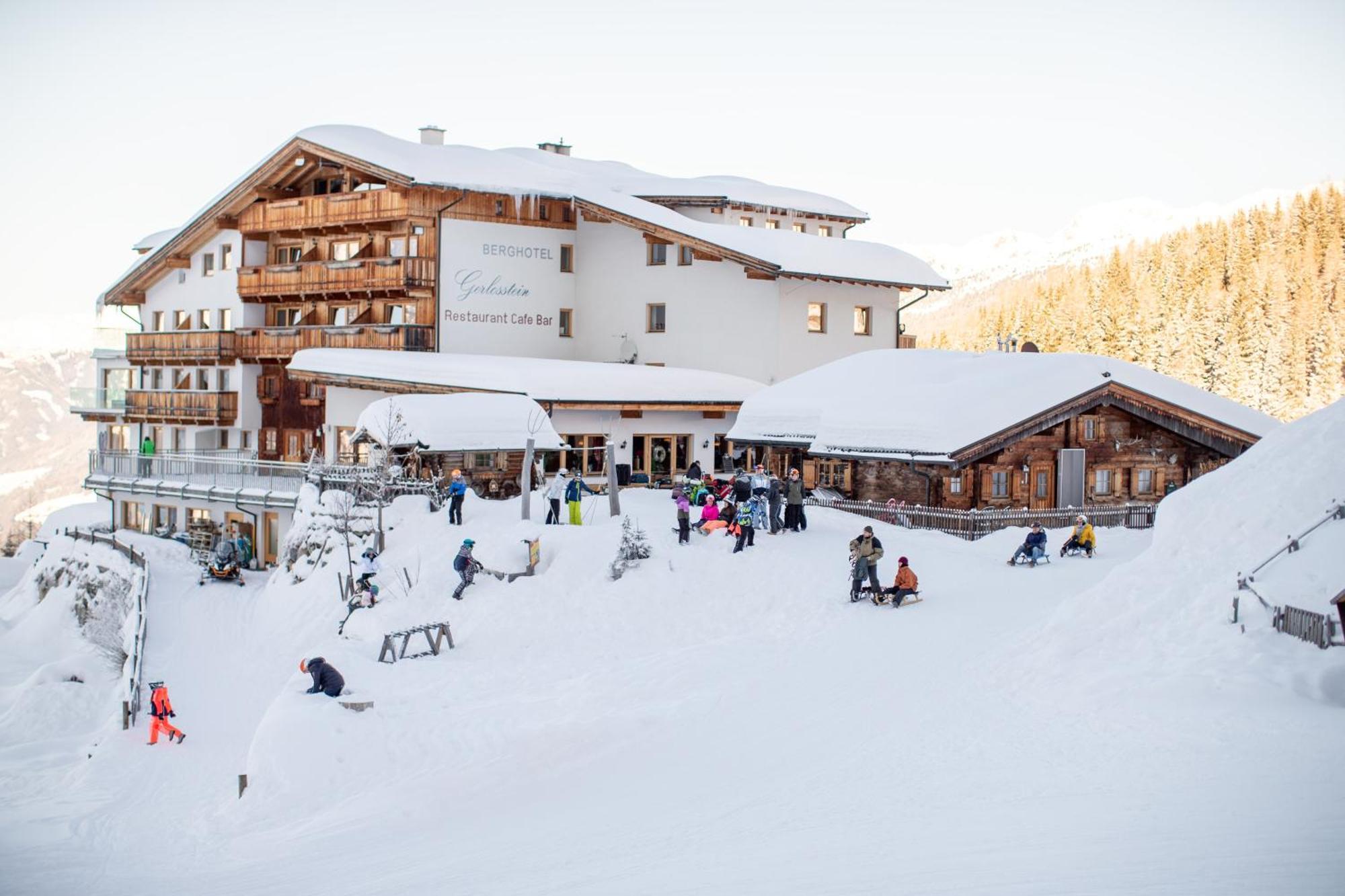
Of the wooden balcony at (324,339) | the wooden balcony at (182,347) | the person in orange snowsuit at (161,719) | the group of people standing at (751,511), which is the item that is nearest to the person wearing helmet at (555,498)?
the group of people standing at (751,511)

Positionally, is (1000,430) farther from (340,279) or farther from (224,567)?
Answer: (340,279)

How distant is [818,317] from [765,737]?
27.4 metres

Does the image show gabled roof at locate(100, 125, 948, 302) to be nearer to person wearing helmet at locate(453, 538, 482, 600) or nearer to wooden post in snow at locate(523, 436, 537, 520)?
wooden post in snow at locate(523, 436, 537, 520)

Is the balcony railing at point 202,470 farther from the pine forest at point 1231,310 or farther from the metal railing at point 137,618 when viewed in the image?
the pine forest at point 1231,310

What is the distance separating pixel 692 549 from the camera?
24.6m

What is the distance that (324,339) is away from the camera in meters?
40.0

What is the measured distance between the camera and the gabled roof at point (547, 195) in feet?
127

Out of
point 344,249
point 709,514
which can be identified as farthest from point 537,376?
point 344,249

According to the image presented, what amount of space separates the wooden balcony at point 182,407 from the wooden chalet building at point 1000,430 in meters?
20.6

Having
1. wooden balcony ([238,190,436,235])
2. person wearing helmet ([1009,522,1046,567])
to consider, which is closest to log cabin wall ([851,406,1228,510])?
person wearing helmet ([1009,522,1046,567])

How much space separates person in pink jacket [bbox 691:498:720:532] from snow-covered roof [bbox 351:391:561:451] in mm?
5806

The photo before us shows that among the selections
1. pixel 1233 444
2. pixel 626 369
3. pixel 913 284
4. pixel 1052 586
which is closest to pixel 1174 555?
pixel 1052 586

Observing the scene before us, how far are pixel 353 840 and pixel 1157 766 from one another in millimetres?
8736

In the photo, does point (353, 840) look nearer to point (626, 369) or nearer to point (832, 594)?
point (832, 594)
